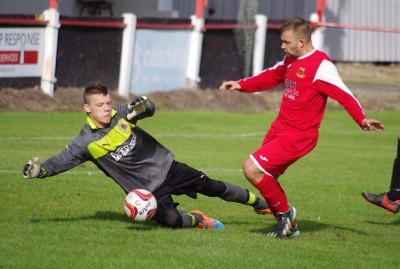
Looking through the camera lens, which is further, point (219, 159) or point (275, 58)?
point (275, 58)

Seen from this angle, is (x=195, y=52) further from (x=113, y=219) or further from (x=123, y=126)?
(x=123, y=126)

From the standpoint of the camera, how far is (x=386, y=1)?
31.4 m

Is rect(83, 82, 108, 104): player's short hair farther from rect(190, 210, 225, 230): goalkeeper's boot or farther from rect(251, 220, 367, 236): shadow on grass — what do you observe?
rect(251, 220, 367, 236): shadow on grass

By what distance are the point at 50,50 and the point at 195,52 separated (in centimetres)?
448

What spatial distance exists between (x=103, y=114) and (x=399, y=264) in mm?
2867

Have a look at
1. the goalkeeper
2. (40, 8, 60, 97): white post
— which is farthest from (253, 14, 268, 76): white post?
the goalkeeper

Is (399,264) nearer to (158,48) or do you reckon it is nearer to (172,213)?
(172,213)

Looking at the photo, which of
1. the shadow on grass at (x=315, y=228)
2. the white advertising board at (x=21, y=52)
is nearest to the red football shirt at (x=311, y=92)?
the shadow on grass at (x=315, y=228)

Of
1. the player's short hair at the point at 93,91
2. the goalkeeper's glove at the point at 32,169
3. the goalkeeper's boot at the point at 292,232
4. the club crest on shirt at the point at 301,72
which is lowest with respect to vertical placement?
the goalkeeper's boot at the point at 292,232

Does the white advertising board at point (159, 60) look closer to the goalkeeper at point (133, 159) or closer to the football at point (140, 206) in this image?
the goalkeeper at point (133, 159)

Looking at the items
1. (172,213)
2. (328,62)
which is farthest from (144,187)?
(328,62)

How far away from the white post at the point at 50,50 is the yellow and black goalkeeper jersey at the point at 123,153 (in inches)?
395

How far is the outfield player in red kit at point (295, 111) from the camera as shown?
8758 millimetres

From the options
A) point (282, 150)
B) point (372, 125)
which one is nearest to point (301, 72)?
point (282, 150)
